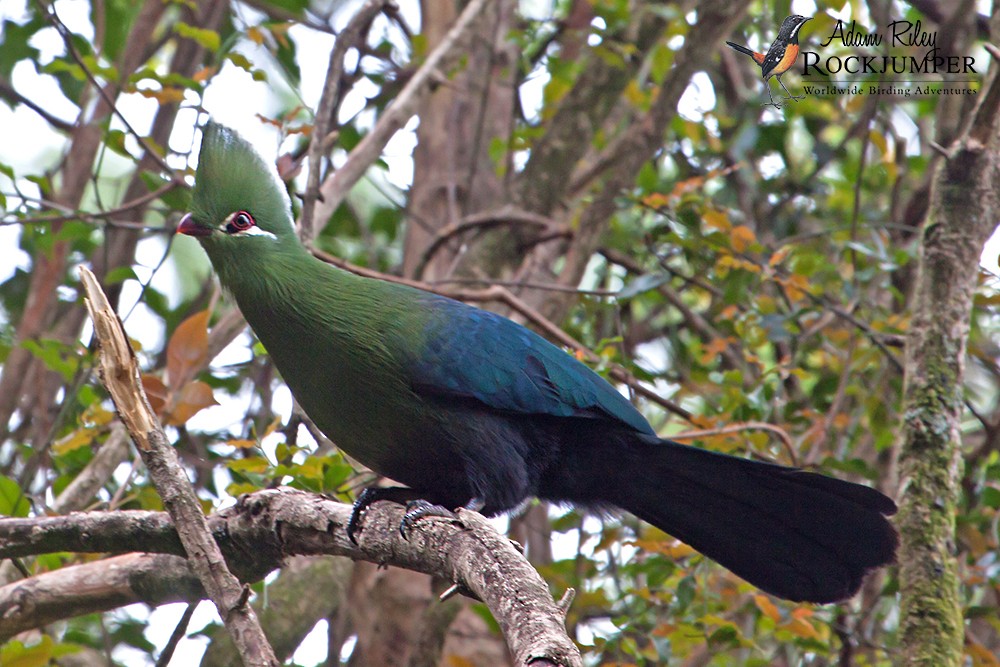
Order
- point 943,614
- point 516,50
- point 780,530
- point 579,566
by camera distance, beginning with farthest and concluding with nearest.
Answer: point 516,50, point 579,566, point 780,530, point 943,614

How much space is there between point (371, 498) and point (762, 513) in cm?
115

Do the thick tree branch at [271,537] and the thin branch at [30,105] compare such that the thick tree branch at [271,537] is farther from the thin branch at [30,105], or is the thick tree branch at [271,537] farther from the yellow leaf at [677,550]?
the thin branch at [30,105]

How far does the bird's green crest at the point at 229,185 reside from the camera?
9.32 ft

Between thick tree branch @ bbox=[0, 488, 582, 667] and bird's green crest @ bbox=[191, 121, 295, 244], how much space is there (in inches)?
31.0

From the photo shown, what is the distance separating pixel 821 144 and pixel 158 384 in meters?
3.03

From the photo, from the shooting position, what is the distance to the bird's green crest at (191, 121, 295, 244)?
9.32 feet

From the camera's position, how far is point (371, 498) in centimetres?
268

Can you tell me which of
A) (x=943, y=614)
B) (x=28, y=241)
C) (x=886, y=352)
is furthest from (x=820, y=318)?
(x=28, y=241)

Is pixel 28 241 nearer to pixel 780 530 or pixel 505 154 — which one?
pixel 505 154

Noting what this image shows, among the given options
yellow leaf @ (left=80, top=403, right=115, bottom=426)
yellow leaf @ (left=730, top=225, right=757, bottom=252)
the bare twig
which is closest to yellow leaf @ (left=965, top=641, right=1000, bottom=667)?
yellow leaf @ (left=730, top=225, right=757, bottom=252)

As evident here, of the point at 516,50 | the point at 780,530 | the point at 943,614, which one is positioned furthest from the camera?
the point at 516,50

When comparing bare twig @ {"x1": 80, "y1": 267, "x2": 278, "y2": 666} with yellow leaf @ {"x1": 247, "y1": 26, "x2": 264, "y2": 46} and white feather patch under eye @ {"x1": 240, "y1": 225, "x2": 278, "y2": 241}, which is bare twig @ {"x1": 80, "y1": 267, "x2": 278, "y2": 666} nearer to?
white feather patch under eye @ {"x1": 240, "y1": 225, "x2": 278, "y2": 241}

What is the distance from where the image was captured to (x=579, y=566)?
397 centimetres

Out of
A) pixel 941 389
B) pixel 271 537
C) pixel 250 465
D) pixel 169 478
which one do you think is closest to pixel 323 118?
pixel 250 465
